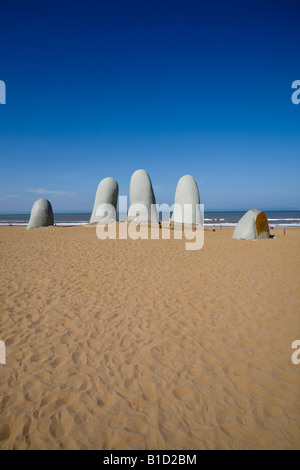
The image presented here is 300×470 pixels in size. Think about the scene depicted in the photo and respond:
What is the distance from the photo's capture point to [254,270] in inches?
250

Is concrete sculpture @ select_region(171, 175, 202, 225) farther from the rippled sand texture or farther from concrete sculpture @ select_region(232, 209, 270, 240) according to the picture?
the rippled sand texture

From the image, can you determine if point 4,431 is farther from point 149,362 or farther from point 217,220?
point 217,220

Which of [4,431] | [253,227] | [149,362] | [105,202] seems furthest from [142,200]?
[4,431]

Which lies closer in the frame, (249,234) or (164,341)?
(164,341)

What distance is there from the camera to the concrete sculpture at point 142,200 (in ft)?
49.5

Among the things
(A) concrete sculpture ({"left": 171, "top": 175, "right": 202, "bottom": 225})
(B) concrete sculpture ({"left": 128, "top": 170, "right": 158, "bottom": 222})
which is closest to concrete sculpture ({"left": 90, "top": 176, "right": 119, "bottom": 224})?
(B) concrete sculpture ({"left": 128, "top": 170, "right": 158, "bottom": 222})

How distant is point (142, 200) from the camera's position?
49.7 feet

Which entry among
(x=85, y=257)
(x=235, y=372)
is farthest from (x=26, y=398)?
(x=85, y=257)

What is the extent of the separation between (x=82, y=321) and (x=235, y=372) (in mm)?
2196

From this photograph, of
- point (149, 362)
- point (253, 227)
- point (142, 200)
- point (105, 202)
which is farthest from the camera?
point (105, 202)

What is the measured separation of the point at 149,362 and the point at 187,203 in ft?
45.2

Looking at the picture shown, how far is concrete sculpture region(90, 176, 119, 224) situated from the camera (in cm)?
1636

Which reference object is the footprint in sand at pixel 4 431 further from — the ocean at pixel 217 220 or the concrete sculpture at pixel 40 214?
the ocean at pixel 217 220
